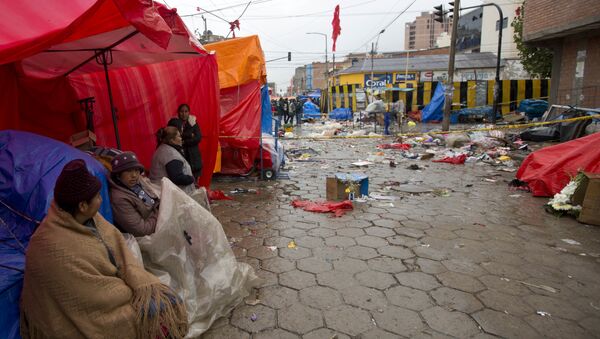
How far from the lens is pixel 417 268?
3541 millimetres

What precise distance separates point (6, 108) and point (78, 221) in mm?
2279

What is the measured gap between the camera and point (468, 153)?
32.7 feet

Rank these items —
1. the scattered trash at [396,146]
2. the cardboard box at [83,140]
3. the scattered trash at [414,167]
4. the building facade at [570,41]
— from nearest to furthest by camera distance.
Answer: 1. the cardboard box at [83,140]
2. the scattered trash at [414,167]
3. the building facade at [570,41]
4. the scattered trash at [396,146]

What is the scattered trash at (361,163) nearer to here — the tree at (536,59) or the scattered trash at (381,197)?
the scattered trash at (381,197)

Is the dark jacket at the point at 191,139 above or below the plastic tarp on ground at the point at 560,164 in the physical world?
above

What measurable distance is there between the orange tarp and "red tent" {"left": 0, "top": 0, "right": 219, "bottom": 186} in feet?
4.65

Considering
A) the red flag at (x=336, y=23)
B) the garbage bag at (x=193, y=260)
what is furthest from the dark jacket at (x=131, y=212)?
the red flag at (x=336, y=23)

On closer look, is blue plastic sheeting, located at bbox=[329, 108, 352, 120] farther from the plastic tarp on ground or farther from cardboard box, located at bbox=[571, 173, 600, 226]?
cardboard box, located at bbox=[571, 173, 600, 226]

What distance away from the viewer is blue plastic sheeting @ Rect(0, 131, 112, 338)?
202 centimetres

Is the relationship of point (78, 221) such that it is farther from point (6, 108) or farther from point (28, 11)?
point (6, 108)

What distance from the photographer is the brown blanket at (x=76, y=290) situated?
69.4 inches

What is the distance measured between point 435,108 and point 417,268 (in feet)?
60.7

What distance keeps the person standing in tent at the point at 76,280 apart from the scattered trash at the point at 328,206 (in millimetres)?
3440

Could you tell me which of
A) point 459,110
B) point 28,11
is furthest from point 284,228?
point 459,110
